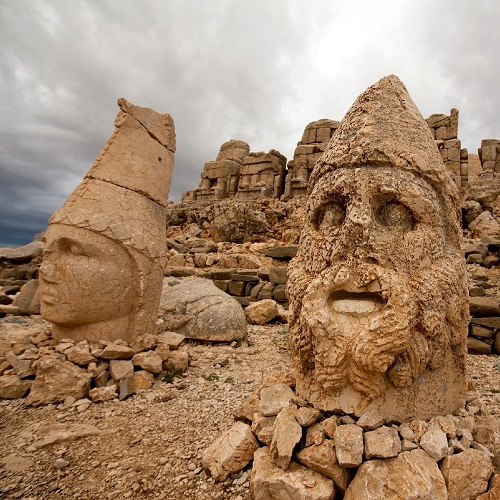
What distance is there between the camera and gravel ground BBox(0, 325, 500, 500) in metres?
1.57

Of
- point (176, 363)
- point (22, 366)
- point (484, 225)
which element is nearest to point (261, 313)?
point (176, 363)

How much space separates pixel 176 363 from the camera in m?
3.04

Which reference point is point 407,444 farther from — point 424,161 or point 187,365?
point 187,365

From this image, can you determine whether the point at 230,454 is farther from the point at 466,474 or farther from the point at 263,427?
the point at 466,474

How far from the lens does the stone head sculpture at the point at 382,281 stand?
60.3 inches

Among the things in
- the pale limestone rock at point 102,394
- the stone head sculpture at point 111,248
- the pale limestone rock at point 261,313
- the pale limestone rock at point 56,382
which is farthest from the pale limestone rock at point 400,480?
the pale limestone rock at point 261,313

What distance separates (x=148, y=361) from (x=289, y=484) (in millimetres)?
1907

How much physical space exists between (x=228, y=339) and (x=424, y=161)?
3073mm

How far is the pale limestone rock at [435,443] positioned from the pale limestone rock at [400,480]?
0.04 m

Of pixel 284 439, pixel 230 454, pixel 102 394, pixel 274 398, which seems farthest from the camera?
pixel 102 394

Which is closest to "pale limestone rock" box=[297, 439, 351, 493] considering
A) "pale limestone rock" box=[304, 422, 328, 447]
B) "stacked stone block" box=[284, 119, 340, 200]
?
"pale limestone rock" box=[304, 422, 328, 447]

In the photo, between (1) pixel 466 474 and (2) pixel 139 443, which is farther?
(2) pixel 139 443

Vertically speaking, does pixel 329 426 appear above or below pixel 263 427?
above

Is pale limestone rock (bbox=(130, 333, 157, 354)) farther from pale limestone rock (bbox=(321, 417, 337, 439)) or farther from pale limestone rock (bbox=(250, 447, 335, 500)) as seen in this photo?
pale limestone rock (bbox=(321, 417, 337, 439))
